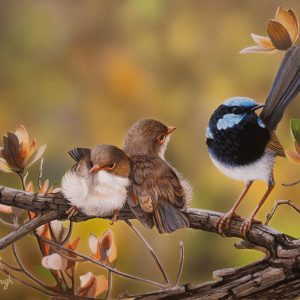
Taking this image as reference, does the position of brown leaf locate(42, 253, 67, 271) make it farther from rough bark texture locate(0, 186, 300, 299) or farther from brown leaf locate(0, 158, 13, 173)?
brown leaf locate(0, 158, 13, 173)

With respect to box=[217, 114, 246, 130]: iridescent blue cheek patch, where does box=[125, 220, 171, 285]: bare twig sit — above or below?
below

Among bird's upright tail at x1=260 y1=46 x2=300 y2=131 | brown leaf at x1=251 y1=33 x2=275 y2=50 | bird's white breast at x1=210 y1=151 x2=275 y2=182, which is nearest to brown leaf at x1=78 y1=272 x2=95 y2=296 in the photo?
bird's white breast at x1=210 y1=151 x2=275 y2=182

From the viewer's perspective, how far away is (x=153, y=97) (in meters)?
1.20

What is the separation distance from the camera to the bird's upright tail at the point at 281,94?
113 cm

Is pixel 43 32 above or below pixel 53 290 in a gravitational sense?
above

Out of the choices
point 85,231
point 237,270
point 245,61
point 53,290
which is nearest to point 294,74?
point 245,61

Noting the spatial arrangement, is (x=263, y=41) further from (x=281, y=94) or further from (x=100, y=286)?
(x=100, y=286)

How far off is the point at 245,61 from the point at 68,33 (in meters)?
0.36

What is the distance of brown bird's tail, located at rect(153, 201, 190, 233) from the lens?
112 cm

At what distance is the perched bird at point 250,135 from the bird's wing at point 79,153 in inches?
9.2

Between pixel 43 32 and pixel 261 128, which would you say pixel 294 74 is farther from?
pixel 43 32

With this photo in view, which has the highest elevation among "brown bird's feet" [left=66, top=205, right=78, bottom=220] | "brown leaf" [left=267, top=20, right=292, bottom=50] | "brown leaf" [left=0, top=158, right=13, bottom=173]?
"brown leaf" [left=267, top=20, right=292, bottom=50]

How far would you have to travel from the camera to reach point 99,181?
1115 mm
